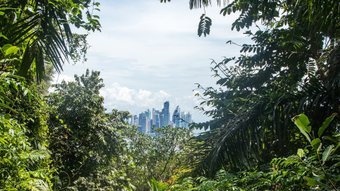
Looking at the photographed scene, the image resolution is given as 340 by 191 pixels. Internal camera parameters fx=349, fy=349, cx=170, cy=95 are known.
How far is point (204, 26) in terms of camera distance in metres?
3.54

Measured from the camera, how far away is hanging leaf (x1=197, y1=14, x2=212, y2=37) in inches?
138

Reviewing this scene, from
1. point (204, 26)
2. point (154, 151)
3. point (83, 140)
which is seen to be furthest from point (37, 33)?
point (154, 151)

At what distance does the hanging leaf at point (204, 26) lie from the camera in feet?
11.5

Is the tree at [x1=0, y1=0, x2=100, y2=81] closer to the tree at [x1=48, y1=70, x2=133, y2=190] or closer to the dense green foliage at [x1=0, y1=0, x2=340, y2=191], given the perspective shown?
the dense green foliage at [x1=0, y1=0, x2=340, y2=191]

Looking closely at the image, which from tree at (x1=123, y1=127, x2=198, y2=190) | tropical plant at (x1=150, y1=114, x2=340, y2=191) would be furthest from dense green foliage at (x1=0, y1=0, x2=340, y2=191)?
tree at (x1=123, y1=127, x2=198, y2=190)

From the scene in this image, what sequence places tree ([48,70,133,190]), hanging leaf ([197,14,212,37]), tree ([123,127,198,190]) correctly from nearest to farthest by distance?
hanging leaf ([197,14,212,37]), tree ([48,70,133,190]), tree ([123,127,198,190])

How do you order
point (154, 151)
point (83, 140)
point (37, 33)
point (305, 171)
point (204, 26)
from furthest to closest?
point (154, 151)
point (83, 140)
point (204, 26)
point (37, 33)
point (305, 171)

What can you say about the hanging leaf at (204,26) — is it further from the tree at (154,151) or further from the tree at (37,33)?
the tree at (154,151)

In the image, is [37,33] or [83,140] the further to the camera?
[83,140]

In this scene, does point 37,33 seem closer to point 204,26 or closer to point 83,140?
point 204,26

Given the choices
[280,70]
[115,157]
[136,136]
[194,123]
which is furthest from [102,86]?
[136,136]

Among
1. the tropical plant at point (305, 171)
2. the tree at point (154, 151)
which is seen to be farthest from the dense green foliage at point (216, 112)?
the tree at point (154, 151)

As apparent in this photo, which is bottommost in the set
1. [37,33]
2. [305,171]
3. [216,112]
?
[216,112]

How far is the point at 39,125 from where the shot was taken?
472cm
